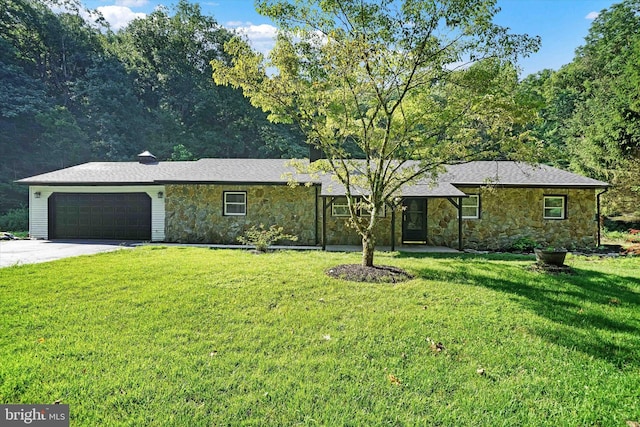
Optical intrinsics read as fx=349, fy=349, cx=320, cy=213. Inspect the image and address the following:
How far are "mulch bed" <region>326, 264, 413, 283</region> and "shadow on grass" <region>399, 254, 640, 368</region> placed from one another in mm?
593

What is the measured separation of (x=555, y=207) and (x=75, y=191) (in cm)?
1939

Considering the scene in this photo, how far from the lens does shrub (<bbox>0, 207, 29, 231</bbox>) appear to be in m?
19.0

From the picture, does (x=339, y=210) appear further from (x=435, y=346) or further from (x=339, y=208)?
(x=435, y=346)

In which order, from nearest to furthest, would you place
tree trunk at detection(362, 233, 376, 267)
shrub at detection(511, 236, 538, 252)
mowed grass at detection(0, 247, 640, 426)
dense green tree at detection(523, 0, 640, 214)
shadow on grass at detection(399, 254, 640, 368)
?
mowed grass at detection(0, 247, 640, 426) < shadow on grass at detection(399, 254, 640, 368) < tree trunk at detection(362, 233, 376, 267) < shrub at detection(511, 236, 538, 252) < dense green tree at detection(523, 0, 640, 214)

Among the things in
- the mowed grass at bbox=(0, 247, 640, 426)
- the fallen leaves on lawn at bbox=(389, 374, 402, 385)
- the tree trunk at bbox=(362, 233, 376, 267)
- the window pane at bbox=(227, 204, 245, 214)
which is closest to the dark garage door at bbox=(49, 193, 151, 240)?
the window pane at bbox=(227, 204, 245, 214)

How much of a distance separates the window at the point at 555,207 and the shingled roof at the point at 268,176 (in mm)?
679

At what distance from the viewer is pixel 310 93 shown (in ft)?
25.2

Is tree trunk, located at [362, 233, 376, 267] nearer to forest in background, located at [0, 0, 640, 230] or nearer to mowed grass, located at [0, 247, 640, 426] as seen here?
mowed grass, located at [0, 247, 640, 426]

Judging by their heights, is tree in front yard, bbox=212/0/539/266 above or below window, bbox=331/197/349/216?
above

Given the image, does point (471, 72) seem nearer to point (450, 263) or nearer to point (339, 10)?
point (339, 10)

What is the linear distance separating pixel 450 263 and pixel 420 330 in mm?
5139

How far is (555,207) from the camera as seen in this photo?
13344mm

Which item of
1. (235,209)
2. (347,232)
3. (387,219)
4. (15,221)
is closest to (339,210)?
(347,232)

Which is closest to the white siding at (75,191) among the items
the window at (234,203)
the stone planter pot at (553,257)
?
the window at (234,203)
